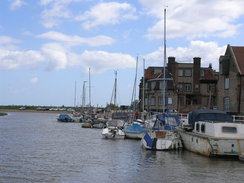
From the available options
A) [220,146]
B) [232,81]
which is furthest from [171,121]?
[232,81]

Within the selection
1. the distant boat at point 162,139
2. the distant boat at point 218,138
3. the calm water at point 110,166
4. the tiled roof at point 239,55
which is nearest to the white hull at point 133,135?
the distant boat at point 162,139

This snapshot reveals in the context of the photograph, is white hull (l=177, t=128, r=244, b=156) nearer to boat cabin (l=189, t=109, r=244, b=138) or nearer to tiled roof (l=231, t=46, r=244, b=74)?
boat cabin (l=189, t=109, r=244, b=138)

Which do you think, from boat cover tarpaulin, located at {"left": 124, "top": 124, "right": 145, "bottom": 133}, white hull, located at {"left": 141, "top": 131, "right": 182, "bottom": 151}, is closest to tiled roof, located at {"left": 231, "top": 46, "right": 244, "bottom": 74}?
boat cover tarpaulin, located at {"left": 124, "top": 124, "right": 145, "bottom": 133}

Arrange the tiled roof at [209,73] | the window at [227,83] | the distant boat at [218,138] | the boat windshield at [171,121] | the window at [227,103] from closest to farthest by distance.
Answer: the distant boat at [218,138]
the boat windshield at [171,121]
the window at [227,103]
the window at [227,83]
the tiled roof at [209,73]

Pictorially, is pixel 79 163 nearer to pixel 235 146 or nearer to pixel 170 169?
pixel 170 169

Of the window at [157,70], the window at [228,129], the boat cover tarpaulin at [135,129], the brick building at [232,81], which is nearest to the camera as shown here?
the window at [228,129]

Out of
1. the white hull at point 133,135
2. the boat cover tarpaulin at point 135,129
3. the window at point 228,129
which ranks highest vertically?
the window at point 228,129

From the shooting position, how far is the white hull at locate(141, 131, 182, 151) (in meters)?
39.9

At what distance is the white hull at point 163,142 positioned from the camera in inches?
1572

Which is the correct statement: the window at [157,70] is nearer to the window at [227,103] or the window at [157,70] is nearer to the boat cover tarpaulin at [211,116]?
the window at [227,103]

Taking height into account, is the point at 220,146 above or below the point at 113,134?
above

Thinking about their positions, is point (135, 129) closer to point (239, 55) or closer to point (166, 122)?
point (166, 122)

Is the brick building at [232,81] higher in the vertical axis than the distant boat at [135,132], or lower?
higher

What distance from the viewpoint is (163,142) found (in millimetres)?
39969
